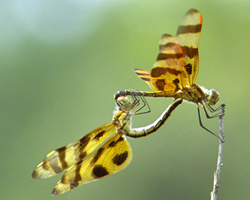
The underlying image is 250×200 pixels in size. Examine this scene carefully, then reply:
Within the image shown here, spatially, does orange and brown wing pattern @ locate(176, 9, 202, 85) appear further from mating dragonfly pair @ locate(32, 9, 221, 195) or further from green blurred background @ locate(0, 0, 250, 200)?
green blurred background @ locate(0, 0, 250, 200)

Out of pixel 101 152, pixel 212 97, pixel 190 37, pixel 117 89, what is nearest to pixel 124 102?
pixel 101 152

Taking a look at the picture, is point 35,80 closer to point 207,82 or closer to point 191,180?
point 207,82

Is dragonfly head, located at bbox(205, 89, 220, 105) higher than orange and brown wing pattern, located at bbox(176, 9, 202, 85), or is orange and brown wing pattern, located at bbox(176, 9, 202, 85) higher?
orange and brown wing pattern, located at bbox(176, 9, 202, 85)

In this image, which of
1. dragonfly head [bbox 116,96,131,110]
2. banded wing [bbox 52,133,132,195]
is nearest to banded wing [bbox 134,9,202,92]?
dragonfly head [bbox 116,96,131,110]

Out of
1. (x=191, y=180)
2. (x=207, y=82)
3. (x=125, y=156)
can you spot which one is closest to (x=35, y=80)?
(x=207, y=82)

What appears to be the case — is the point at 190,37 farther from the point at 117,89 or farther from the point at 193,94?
the point at 117,89

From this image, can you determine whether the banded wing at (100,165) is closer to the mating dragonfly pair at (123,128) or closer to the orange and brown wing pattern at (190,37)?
the mating dragonfly pair at (123,128)
